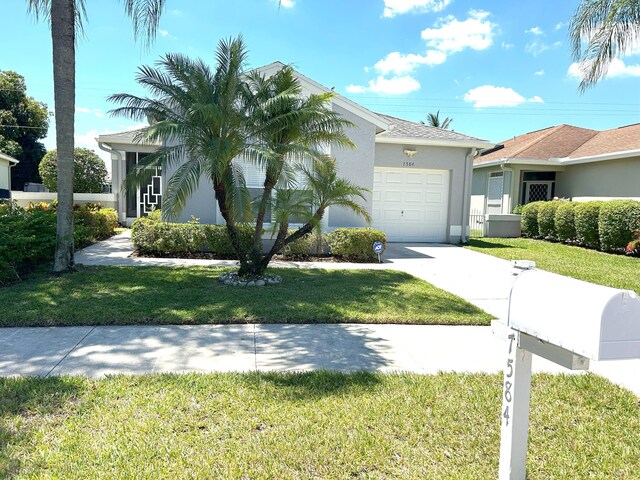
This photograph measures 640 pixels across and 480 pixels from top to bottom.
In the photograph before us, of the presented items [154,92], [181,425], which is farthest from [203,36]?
[181,425]

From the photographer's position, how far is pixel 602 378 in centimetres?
448

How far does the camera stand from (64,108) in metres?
8.15

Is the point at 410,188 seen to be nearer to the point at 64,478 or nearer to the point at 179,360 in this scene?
the point at 179,360

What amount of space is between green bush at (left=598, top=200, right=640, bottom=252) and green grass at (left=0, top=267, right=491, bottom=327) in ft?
28.5

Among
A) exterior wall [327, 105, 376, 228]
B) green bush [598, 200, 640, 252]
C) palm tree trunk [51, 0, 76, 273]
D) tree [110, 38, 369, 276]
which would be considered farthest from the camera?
green bush [598, 200, 640, 252]

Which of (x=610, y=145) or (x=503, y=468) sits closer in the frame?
(x=503, y=468)

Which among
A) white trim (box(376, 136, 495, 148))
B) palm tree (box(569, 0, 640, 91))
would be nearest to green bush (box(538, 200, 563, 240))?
white trim (box(376, 136, 495, 148))

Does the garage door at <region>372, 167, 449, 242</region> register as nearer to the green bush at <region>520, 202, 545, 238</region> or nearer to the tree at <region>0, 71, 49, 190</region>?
the green bush at <region>520, 202, 545, 238</region>

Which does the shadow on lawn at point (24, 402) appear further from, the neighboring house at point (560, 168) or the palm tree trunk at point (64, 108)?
the neighboring house at point (560, 168)

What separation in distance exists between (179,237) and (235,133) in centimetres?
455

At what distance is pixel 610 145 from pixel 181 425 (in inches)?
790

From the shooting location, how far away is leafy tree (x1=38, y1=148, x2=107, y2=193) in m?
20.0

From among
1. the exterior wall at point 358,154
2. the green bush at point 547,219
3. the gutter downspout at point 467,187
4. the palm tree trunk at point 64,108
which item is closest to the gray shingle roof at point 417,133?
the gutter downspout at point 467,187

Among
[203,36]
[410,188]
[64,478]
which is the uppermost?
[203,36]
